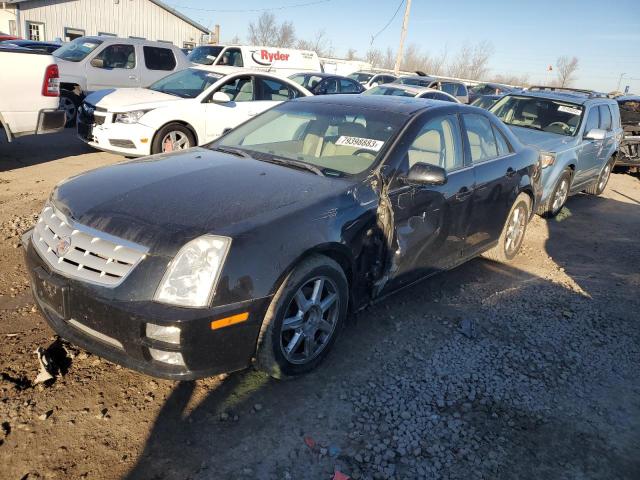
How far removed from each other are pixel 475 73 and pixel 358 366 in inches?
3294

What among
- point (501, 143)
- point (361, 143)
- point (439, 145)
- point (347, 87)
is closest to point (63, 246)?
point (361, 143)

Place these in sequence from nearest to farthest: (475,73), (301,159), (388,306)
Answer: (301,159) → (388,306) → (475,73)

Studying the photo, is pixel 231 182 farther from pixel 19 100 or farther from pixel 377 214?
pixel 19 100

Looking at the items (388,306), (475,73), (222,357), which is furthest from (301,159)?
(475,73)

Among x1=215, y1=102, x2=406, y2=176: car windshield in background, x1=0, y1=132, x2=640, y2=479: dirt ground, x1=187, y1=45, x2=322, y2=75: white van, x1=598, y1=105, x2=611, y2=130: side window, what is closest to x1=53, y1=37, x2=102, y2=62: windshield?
x1=187, y1=45, x2=322, y2=75: white van

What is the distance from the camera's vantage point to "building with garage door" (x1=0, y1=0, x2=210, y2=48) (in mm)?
29484

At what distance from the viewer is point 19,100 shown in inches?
274

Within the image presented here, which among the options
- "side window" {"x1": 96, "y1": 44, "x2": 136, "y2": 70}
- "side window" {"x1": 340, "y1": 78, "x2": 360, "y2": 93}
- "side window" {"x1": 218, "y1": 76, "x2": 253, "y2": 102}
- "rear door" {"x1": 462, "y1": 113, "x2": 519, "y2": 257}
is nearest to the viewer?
"rear door" {"x1": 462, "y1": 113, "x2": 519, "y2": 257}

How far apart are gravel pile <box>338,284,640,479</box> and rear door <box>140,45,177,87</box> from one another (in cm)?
990

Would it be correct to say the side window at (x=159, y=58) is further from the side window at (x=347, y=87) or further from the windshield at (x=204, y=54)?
the side window at (x=347, y=87)

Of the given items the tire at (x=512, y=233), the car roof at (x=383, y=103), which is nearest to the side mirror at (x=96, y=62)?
the car roof at (x=383, y=103)

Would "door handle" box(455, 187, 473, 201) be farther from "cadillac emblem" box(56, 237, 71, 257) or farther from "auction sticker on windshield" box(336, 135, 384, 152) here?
"cadillac emblem" box(56, 237, 71, 257)

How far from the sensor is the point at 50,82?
23.5ft

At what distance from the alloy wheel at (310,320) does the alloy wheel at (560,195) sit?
18.1 ft
